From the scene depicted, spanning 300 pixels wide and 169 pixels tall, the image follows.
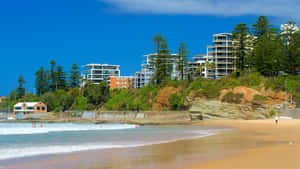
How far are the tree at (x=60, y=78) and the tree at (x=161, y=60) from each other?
111 ft

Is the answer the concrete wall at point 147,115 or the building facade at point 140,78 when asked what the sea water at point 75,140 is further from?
the building facade at point 140,78

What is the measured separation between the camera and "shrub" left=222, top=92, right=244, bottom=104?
44.7 m

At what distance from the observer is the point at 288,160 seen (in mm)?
9422

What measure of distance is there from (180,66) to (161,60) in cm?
416

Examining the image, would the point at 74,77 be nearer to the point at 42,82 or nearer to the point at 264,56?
the point at 42,82

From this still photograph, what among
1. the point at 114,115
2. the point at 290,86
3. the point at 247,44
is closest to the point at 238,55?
the point at 247,44

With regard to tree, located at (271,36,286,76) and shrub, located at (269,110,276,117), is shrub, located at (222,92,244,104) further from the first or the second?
tree, located at (271,36,286,76)

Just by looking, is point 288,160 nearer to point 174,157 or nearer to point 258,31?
point 174,157

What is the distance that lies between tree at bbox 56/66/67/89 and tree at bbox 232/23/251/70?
49674mm

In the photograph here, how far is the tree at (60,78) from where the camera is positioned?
8754 cm

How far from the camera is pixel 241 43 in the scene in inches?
2253

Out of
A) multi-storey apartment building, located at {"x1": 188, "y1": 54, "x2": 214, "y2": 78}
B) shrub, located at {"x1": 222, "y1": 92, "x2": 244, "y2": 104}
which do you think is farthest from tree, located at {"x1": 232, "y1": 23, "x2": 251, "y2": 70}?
multi-storey apartment building, located at {"x1": 188, "y1": 54, "x2": 214, "y2": 78}

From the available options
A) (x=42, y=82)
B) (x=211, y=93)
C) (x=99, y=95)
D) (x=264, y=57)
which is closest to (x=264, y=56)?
(x=264, y=57)

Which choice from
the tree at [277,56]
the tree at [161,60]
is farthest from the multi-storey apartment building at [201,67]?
the tree at [277,56]
